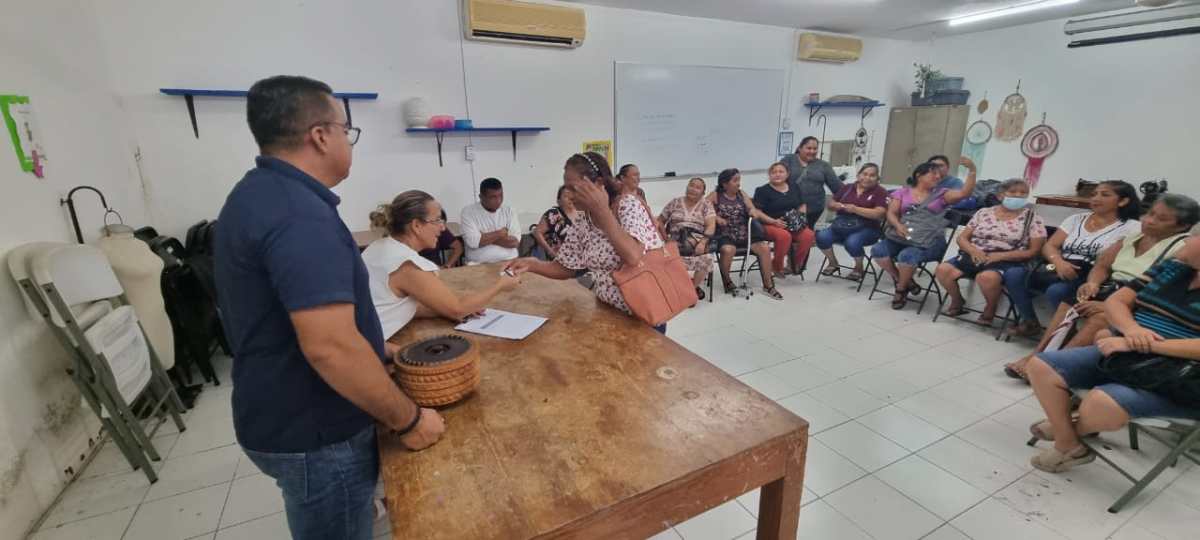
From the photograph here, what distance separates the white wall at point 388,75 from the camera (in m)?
3.40

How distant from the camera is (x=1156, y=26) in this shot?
203 inches

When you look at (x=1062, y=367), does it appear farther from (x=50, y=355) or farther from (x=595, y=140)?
(x=50, y=355)

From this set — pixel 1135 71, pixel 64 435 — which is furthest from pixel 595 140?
pixel 1135 71

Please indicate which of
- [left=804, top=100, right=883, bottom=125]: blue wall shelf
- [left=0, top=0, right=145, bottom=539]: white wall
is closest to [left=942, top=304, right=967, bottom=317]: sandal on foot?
[left=804, top=100, right=883, bottom=125]: blue wall shelf

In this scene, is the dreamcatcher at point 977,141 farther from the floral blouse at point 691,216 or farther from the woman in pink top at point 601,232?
the woman in pink top at point 601,232

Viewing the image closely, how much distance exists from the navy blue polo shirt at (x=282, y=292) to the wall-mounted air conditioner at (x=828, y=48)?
20.5ft

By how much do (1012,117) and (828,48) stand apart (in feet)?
8.77

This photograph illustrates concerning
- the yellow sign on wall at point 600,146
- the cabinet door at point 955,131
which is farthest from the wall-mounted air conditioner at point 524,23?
the cabinet door at point 955,131

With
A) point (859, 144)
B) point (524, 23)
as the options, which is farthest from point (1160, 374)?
point (859, 144)

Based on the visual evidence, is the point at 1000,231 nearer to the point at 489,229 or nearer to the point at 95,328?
the point at 489,229

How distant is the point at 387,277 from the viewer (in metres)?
1.53

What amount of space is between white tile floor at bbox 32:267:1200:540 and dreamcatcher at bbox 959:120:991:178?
183 inches

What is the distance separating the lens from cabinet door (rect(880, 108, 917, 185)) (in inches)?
268

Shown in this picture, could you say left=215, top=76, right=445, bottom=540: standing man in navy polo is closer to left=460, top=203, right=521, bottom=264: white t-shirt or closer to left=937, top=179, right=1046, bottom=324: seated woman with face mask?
left=460, top=203, right=521, bottom=264: white t-shirt
